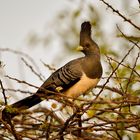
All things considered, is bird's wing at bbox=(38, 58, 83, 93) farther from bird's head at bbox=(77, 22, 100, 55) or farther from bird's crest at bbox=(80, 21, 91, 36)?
bird's crest at bbox=(80, 21, 91, 36)

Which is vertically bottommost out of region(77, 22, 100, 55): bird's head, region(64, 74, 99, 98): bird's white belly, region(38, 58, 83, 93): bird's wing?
region(64, 74, 99, 98): bird's white belly

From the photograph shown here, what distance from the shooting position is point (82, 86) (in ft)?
8.77

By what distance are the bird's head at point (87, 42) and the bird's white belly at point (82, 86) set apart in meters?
0.15

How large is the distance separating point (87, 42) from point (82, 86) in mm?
250

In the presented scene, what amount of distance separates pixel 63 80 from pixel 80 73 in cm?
11

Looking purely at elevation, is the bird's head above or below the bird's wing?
above

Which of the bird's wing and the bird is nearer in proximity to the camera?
the bird

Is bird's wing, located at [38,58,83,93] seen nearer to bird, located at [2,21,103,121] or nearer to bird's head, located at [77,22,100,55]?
bird, located at [2,21,103,121]

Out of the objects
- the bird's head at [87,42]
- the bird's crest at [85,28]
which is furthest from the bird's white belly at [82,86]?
the bird's crest at [85,28]

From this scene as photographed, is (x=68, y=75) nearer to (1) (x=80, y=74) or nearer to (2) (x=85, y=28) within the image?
(1) (x=80, y=74)

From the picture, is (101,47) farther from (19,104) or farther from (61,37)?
(19,104)

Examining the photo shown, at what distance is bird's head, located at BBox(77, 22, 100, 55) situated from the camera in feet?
8.47

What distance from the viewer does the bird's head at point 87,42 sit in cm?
258

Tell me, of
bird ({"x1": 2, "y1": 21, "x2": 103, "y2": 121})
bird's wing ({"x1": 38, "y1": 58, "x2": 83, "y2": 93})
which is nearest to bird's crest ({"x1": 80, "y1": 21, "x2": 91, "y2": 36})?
bird ({"x1": 2, "y1": 21, "x2": 103, "y2": 121})
